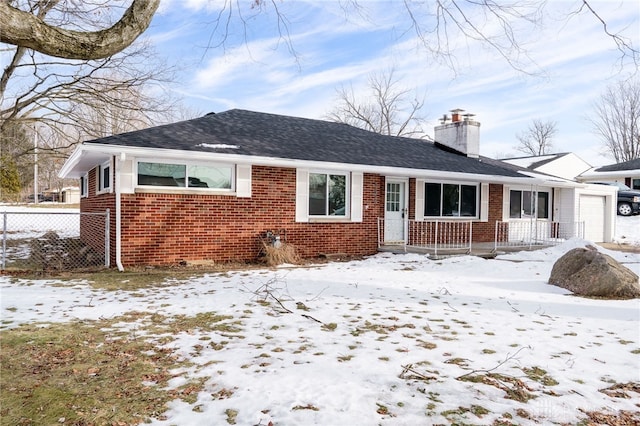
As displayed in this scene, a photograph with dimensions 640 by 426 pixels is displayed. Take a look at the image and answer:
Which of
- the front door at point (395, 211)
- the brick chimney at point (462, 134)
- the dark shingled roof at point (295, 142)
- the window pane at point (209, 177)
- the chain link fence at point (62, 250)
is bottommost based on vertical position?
the chain link fence at point (62, 250)

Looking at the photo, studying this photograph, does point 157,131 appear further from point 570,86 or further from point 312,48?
point 570,86

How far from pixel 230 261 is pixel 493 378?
25.9ft

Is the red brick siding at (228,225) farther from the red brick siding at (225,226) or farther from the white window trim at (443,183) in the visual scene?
the white window trim at (443,183)

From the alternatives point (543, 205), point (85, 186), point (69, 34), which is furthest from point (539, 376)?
point (85, 186)

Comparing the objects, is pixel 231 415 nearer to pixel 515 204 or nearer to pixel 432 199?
pixel 432 199

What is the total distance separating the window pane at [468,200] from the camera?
14.8 m

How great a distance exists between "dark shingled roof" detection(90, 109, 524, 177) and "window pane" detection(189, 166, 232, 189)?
0.52 meters

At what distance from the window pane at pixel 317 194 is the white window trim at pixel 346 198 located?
0.48 feet

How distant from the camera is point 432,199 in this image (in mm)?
14164

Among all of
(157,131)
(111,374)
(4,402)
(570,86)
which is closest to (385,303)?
(111,374)

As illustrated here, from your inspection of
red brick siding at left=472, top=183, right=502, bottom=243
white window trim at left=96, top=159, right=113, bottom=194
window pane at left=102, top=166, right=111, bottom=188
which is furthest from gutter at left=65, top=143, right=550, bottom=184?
window pane at left=102, top=166, right=111, bottom=188

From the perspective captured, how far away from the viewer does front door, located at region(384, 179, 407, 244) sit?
13.5 m

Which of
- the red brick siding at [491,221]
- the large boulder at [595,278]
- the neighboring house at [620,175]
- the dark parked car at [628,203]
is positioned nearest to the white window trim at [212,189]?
the large boulder at [595,278]

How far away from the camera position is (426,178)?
13.9 metres
